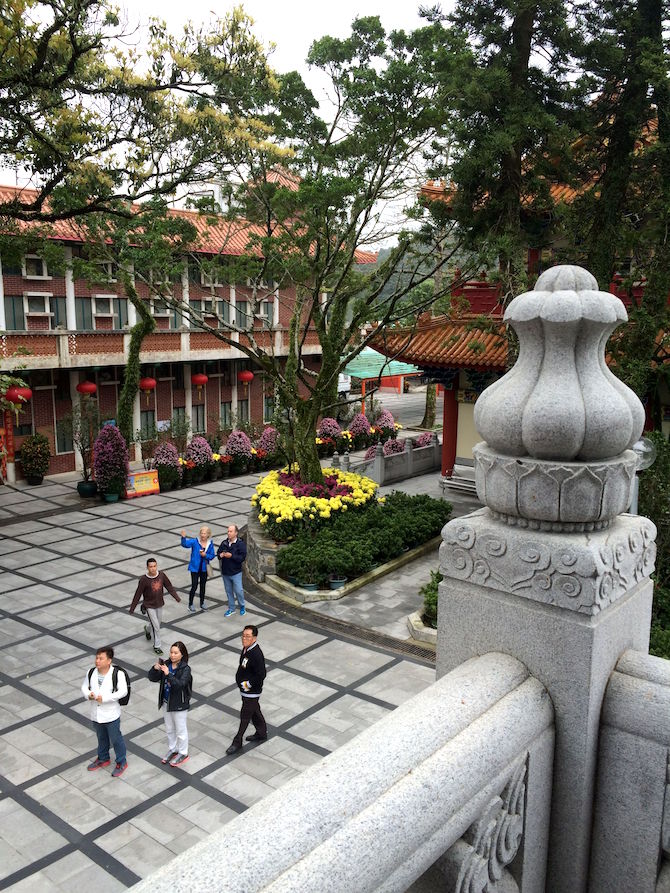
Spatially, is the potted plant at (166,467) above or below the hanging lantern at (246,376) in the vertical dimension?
below

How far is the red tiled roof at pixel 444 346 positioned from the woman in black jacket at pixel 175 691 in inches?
397

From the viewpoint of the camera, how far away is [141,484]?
2005cm

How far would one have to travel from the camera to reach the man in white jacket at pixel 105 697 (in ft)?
23.0

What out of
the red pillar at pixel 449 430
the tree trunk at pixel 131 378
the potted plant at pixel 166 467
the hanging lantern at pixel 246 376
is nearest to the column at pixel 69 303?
the tree trunk at pixel 131 378

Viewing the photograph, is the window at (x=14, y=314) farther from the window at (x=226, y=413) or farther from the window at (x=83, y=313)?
the window at (x=226, y=413)

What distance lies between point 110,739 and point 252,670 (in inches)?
61.9

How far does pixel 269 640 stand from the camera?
10656 millimetres

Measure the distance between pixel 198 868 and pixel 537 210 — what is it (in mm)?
14167

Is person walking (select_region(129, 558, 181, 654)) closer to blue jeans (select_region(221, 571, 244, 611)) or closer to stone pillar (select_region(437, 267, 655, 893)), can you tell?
blue jeans (select_region(221, 571, 244, 611))

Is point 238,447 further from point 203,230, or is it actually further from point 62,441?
point 203,230

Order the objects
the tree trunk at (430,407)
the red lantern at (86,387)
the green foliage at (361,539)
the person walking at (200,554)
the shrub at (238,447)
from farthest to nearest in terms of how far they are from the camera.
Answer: the tree trunk at (430,407) → the shrub at (238,447) → the red lantern at (86,387) → the green foliage at (361,539) → the person walking at (200,554)

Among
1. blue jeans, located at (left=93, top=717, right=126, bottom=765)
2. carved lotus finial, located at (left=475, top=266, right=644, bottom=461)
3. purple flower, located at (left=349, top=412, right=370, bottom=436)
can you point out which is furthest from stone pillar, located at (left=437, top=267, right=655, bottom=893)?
purple flower, located at (left=349, top=412, right=370, bottom=436)

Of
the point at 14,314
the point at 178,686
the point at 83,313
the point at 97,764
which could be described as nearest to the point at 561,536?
the point at 178,686

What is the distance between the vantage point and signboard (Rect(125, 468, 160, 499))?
1977cm
